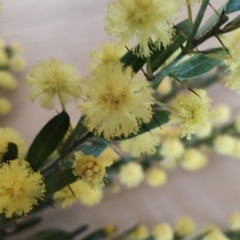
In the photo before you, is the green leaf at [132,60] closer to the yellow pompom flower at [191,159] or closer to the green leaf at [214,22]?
the green leaf at [214,22]

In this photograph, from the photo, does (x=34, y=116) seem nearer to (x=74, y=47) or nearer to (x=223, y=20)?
(x=74, y=47)

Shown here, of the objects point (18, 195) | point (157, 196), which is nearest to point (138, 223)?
point (157, 196)

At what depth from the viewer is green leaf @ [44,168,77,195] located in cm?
39

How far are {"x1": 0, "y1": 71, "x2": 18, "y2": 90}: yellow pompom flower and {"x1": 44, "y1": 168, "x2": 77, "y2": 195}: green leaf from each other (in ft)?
1.17

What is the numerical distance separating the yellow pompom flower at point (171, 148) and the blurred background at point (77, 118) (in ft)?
0.33

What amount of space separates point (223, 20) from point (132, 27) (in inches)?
3.1

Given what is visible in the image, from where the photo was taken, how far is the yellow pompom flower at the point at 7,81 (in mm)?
727

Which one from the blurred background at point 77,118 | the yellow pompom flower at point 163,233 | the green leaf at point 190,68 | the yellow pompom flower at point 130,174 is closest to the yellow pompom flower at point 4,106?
the blurred background at point 77,118

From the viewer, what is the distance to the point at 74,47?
796mm

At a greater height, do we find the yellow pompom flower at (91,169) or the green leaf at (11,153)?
the green leaf at (11,153)

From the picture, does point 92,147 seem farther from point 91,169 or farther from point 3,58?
point 3,58

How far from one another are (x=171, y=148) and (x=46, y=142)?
0.30m

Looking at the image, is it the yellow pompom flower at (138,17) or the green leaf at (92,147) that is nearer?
the yellow pompom flower at (138,17)

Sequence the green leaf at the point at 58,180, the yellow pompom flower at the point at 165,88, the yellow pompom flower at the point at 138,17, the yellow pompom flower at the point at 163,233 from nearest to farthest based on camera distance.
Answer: the yellow pompom flower at the point at 138,17 → the green leaf at the point at 58,180 → the yellow pompom flower at the point at 163,233 → the yellow pompom flower at the point at 165,88
